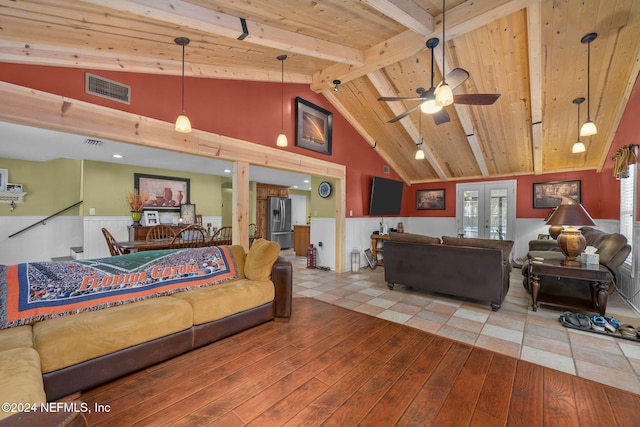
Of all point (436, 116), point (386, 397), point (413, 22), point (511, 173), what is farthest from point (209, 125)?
point (511, 173)

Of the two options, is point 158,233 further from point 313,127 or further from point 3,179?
point 3,179

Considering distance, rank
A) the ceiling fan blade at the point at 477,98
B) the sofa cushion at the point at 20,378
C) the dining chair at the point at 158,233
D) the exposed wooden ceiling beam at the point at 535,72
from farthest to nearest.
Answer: the dining chair at the point at 158,233, the exposed wooden ceiling beam at the point at 535,72, the ceiling fan blade at the point at 477,98, the sofa cushion at the point at 20,378

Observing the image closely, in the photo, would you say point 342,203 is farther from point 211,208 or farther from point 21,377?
point 21,377

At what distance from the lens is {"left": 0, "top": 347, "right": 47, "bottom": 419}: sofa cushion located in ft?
3.72

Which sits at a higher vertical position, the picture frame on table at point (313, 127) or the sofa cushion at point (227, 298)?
the picture frame on table at point (313, 127)

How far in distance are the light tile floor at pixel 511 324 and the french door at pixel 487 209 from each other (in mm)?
2445

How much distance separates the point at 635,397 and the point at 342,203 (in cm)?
432

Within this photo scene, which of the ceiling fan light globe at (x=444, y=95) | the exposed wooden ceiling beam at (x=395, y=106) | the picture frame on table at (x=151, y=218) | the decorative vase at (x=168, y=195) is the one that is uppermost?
the exposed wooden ceiling beam at (x=395, y=106)

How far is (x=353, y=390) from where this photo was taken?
1.79m

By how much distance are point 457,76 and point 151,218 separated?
6.47 meters

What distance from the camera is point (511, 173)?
260 inches

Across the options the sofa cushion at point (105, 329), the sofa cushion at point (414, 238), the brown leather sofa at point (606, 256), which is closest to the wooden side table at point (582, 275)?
the brown leather sofa at point (606, 256)

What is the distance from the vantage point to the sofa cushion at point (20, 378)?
3.72ft

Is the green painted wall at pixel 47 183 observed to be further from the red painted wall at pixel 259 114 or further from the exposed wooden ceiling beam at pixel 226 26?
the exposed wooden ceiling beam at pixel 226 26
